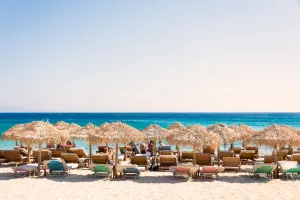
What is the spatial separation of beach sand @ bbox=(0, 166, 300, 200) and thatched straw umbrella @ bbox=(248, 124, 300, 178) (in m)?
1.36

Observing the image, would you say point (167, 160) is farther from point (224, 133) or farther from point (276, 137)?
point (276, 137)

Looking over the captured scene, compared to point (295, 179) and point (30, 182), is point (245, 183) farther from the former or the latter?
point (30, 182)

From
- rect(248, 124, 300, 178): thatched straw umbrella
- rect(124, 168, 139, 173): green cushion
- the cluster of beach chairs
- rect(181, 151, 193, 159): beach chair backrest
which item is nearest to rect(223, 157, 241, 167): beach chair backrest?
the cluster of beach chairs

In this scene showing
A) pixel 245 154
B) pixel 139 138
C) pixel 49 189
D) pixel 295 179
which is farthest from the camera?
Answer: pixel 245 154

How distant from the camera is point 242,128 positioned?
55.6ft

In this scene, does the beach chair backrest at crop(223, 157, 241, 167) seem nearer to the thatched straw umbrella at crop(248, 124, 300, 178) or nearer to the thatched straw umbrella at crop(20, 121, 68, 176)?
the thatched straw umbrella at crop(248, 124, 300, 178)

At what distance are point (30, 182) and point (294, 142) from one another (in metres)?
9.40

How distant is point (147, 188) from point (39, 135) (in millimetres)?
4423

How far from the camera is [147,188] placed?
9625 mm

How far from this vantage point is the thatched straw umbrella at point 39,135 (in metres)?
11.0

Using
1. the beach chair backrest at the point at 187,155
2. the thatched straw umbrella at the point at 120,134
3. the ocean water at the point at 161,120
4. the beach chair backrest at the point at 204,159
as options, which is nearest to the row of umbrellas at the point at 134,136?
the thatched straw umbrella at the point at 120,134

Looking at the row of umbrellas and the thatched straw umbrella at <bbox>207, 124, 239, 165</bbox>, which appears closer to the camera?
the row of umbrellas

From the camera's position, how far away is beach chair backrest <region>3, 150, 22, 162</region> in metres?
13.3

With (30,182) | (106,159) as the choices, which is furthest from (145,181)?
(30,182)
